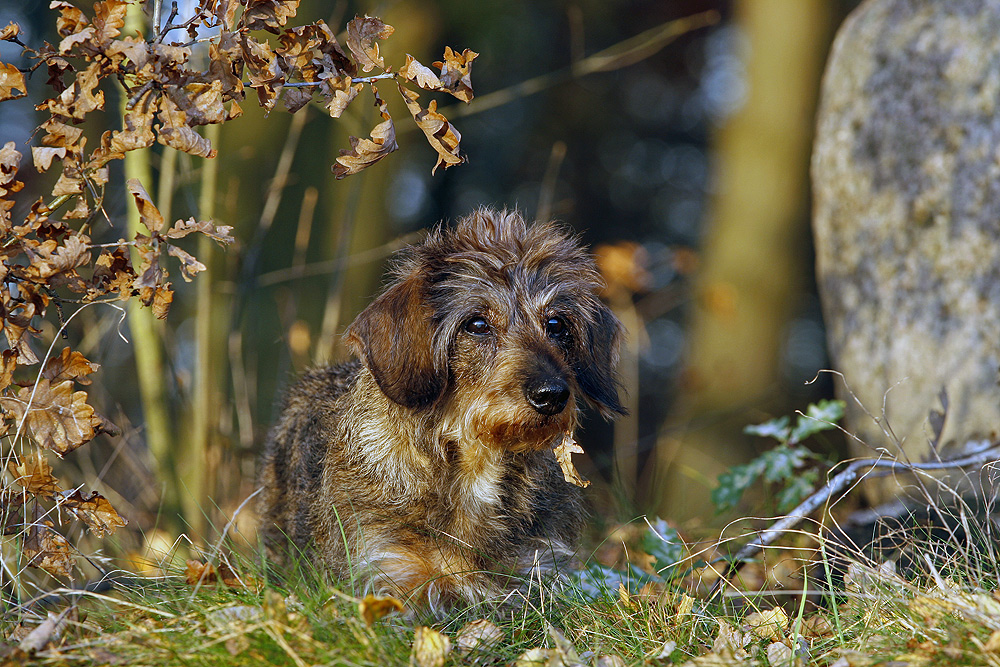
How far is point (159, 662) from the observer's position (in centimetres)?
237

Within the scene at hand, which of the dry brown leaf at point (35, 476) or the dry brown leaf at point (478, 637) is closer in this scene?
the dry brown leaf at point (478, 637)

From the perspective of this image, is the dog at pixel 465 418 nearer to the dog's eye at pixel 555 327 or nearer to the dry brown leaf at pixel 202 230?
the dog's eye at pixel 555 327

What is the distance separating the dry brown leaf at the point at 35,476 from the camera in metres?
3.11

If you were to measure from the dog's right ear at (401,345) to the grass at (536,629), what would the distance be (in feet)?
2.50

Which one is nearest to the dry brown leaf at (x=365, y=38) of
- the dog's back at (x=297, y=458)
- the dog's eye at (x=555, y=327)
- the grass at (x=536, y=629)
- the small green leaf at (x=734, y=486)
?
the dog's eye at (x=555, y=327)

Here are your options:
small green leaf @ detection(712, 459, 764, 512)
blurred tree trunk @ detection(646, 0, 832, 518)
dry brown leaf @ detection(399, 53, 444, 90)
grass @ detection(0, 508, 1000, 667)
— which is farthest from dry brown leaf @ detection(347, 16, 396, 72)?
blurred tree trunk @ detection(646, 0, 832, 518)

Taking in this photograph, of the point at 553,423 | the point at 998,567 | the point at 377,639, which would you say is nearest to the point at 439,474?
the point at 553,423

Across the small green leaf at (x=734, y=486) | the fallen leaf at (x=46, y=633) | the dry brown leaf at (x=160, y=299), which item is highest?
the dry brown leaf at (x=160, y=299)

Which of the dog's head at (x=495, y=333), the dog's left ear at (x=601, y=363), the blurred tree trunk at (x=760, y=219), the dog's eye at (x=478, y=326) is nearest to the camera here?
the dog's head at (x=495, y=333)

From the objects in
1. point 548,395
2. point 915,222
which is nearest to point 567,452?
point 548,395

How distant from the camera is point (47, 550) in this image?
3086mm

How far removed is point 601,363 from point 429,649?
158cm

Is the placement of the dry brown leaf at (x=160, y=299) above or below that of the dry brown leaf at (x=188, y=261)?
below

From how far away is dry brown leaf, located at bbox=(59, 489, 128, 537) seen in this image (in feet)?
10.3
